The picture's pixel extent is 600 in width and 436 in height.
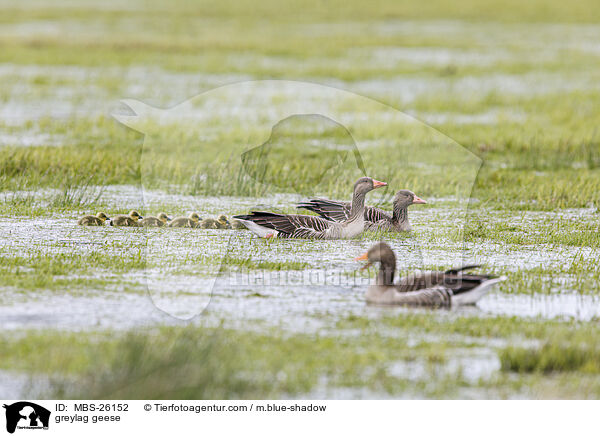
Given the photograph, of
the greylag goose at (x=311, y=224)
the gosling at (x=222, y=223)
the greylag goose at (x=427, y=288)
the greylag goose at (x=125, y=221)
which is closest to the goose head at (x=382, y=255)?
the greylag goose at (x=427, y=288)

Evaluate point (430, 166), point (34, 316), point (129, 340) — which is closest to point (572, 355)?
point (129, 340)

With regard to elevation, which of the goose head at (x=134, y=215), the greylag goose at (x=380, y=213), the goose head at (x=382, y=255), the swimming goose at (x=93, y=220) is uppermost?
the greylag goose at (x=380, y=213)

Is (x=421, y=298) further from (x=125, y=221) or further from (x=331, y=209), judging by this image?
(x=125, y=221)

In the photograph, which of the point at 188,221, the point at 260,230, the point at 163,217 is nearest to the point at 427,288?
the point at 260,230

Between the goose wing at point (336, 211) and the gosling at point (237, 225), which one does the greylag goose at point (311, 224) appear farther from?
the gosling at point (237, 225)

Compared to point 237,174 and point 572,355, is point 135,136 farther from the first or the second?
point 572,355

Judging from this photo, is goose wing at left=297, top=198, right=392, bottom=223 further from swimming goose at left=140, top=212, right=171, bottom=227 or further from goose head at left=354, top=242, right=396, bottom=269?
goose head at left=354, top=242, right=396, bottom=269

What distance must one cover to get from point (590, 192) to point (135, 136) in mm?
8235

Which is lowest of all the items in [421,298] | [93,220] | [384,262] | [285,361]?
[285,361]

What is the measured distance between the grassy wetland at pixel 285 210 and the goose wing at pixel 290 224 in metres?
0.20

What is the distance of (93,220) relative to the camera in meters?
11.9

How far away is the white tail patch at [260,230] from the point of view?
11.2m

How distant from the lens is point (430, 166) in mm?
15766
